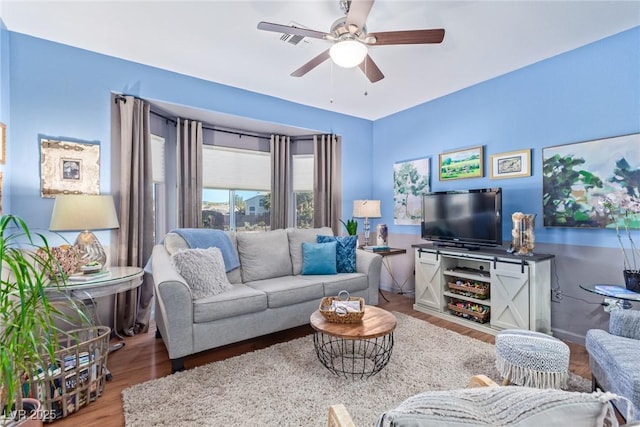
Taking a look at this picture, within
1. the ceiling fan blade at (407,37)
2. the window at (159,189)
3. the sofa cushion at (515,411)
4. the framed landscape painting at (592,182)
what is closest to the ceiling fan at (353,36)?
the ceiling fan blade at (407,37)

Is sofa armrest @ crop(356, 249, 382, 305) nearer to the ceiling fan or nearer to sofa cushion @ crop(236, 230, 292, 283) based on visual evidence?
sofa cushion @ crop(236, 230, 292, 283)

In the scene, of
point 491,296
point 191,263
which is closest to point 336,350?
point 191,263

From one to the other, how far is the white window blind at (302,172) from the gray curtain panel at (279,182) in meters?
0.19

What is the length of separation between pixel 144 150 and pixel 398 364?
3.18 meters

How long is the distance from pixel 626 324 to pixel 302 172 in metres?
3.79

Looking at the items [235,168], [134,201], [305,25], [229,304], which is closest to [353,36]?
[305,25]

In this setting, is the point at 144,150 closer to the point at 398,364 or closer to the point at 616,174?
the point at 398,364

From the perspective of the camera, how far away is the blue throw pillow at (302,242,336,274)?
331 cm

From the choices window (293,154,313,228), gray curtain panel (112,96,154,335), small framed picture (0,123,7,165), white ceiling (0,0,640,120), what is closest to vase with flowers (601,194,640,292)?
white ceiling (0,0,640,120)

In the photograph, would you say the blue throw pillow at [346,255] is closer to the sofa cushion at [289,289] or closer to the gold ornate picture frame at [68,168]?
the sofa cushion at [289,289]

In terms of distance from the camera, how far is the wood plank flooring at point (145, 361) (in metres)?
1.78

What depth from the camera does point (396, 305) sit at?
387 cm

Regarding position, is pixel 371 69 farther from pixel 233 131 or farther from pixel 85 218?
pixel 85 218

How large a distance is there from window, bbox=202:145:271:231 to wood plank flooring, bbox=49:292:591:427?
5.26ft
